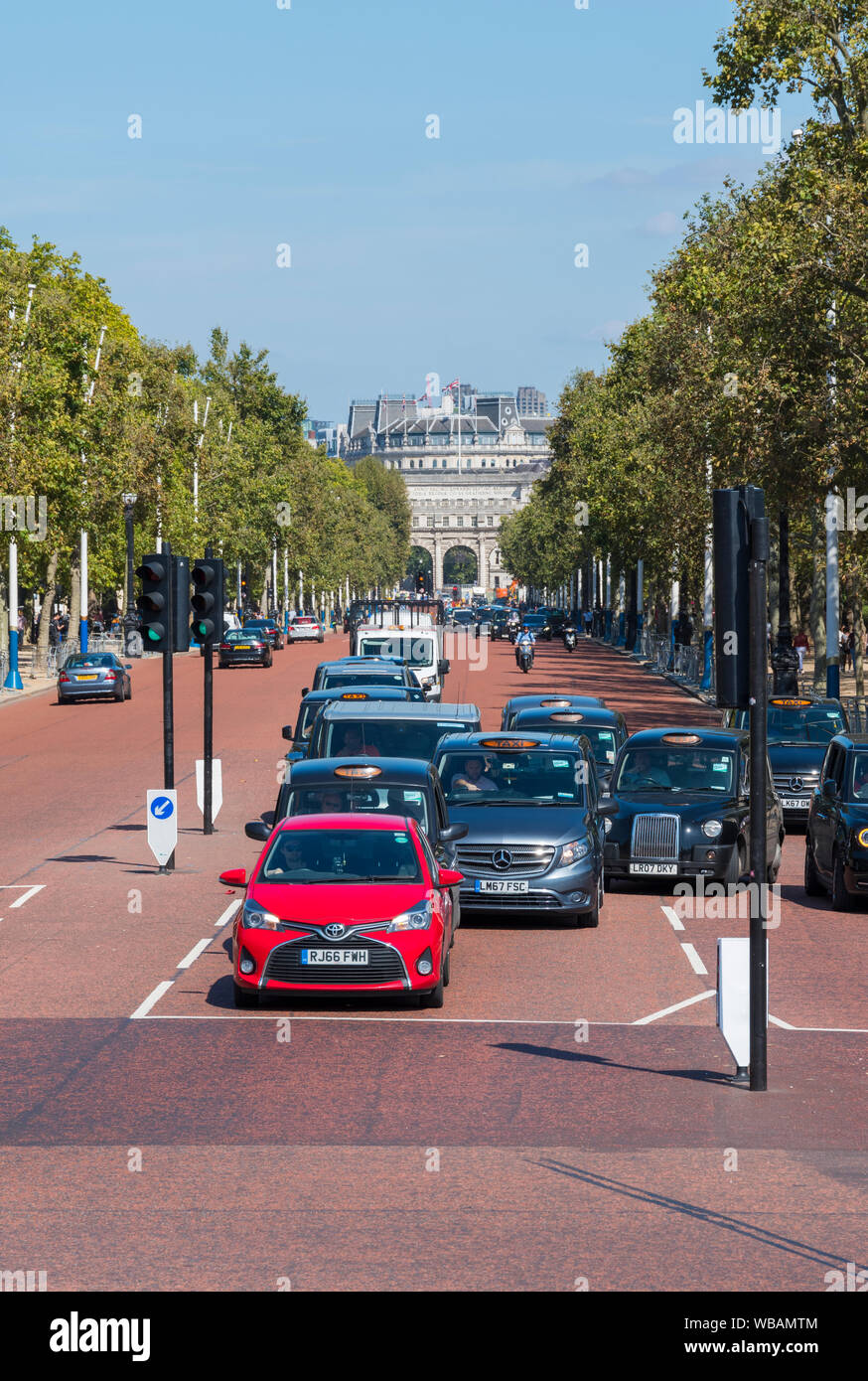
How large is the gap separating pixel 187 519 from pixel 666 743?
6489 cm

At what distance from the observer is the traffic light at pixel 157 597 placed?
21.6m

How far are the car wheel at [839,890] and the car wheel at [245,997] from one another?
7568 millimetres

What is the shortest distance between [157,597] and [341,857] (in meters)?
7.73

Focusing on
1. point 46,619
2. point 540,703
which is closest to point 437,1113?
point 540,703

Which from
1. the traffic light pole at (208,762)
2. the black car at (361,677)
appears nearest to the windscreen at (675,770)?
the traffic light pole at (208,762)

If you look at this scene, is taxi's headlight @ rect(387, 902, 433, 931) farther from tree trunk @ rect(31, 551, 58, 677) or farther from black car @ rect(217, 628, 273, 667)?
black car @ rect(217, 628, 273, 667)

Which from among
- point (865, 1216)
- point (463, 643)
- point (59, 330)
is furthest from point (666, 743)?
point (463, 643)

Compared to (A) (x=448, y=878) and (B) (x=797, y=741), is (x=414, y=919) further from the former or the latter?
(B) (x=797, y=741)

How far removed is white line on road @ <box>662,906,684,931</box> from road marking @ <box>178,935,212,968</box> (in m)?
4.56

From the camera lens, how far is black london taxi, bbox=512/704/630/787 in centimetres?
2494

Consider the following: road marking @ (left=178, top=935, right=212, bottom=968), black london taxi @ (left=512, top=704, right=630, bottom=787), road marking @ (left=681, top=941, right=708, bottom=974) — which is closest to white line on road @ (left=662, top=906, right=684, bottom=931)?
road marking @ (left=681, top=941, right=708, bottom=974)

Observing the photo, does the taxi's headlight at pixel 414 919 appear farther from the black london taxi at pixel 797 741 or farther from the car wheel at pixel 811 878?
the black london taxi at pixel 797 741

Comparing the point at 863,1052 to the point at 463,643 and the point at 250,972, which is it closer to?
the point at 250,972

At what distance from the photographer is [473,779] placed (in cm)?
1942
